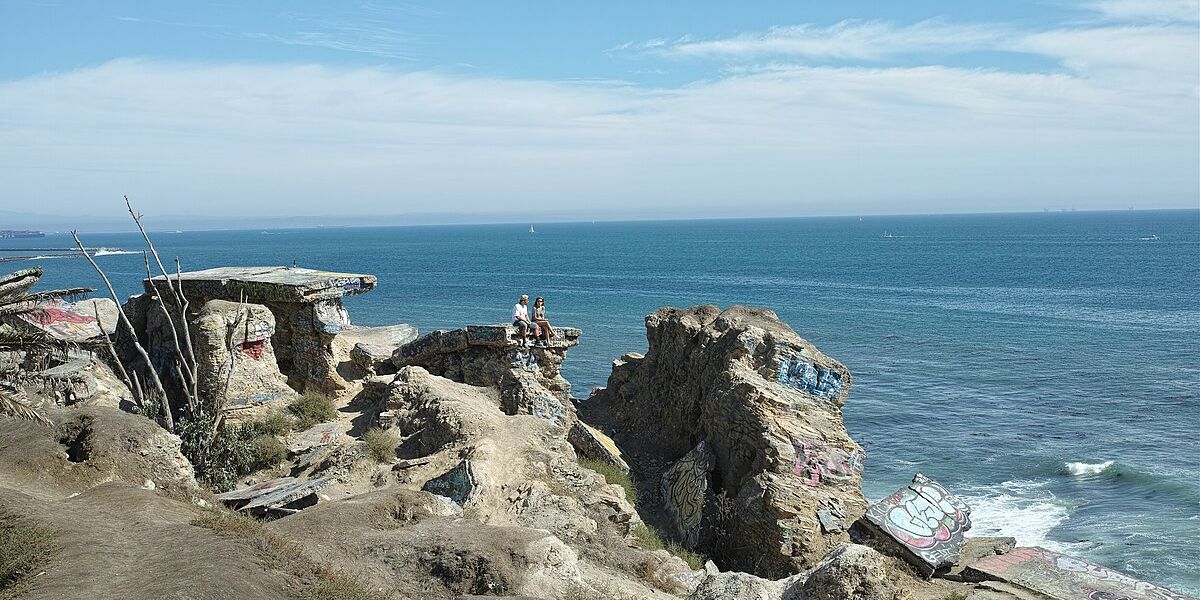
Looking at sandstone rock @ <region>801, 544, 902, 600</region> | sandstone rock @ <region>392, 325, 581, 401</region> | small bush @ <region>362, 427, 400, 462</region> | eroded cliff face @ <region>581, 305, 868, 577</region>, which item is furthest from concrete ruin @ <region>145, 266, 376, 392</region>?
sandstone rock @ <region>801, 544, 902, 600</region>

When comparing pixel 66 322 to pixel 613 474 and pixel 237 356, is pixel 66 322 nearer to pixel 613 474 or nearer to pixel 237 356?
pixel 237 356

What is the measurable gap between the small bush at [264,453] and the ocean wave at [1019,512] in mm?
17414

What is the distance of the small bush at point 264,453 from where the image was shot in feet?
58.6

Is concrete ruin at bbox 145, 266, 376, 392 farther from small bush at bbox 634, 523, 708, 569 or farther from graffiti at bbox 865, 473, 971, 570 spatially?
graffiti at bbox 865, 473, 971, 570

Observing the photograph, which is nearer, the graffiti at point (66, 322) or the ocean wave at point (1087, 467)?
the graffiti at point (66, 322)

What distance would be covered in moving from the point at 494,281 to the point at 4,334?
298 ft

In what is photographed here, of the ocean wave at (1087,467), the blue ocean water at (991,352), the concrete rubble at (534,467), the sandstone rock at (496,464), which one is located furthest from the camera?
the ocean wave at (1087,467)

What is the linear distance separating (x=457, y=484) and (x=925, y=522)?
8.41 metres

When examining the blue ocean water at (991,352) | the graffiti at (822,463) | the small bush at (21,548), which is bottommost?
the blue ocean water at (991,352)

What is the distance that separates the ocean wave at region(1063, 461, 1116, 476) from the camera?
99.7 ft

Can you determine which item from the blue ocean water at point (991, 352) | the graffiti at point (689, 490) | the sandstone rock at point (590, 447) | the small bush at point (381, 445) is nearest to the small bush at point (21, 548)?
the small bush at point (381, 445)

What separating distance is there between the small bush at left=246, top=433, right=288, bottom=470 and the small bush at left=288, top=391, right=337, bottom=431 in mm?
1539

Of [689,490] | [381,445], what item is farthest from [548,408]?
[381,445]

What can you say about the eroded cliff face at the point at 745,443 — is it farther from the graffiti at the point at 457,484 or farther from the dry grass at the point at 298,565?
the dry grass at the point at 298,565
